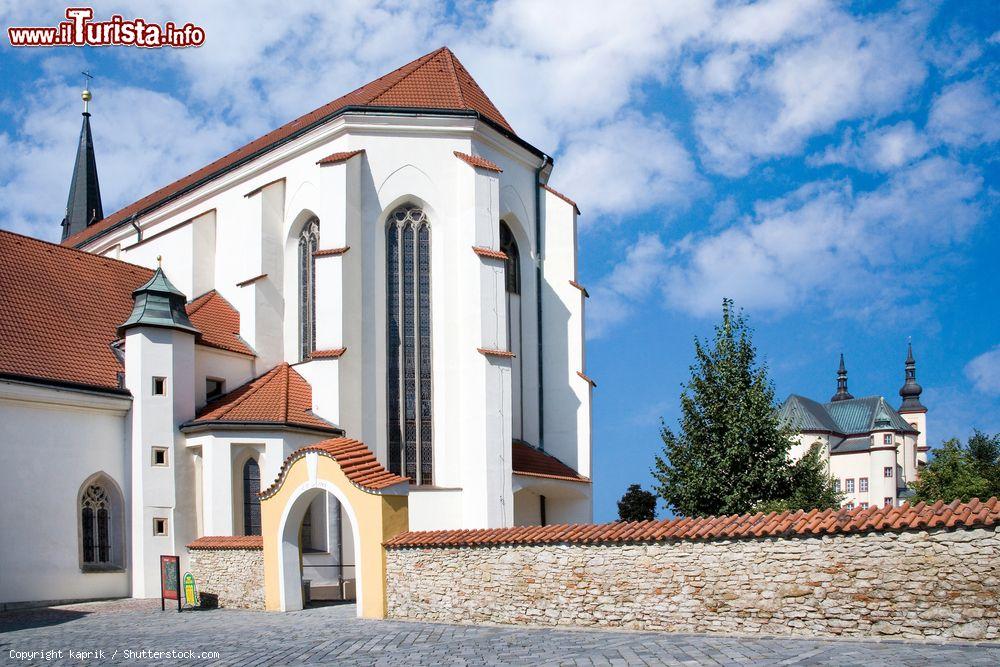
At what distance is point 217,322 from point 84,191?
2526cm

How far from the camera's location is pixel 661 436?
2525cm

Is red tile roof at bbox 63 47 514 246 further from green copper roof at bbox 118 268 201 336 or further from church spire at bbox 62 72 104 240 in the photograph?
Answer: church spire at bbox 62 72 104 240

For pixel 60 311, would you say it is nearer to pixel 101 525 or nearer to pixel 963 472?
pixel 101 525

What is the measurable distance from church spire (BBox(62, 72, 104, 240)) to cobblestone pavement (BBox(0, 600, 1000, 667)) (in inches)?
1328

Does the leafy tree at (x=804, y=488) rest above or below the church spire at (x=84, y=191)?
below

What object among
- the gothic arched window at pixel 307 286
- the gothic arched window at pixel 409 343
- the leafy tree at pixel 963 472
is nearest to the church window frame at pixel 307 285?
the gothic arched window at pixel 307 286

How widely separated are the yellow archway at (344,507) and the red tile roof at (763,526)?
1331mm

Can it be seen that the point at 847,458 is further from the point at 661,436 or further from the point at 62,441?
the point at 62,441

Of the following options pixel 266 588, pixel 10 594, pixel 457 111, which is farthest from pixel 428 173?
pixel 10 594

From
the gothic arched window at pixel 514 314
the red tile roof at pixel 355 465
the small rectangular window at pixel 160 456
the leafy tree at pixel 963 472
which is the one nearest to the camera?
the red tile roof at pixel 355 465

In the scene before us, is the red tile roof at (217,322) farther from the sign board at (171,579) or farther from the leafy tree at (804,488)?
the leafy tree at (804,488)

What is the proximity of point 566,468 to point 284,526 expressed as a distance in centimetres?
1127

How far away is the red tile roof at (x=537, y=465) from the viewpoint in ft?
81.9

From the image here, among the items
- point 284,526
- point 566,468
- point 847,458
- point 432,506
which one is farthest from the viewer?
point 847,458
